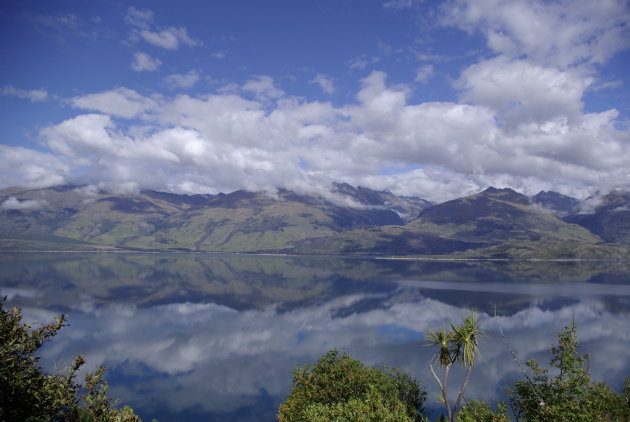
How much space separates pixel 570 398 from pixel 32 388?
4552cm

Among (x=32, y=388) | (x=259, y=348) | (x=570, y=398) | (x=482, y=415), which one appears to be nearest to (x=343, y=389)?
(x=482, y=415)

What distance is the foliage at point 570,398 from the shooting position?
35766mm

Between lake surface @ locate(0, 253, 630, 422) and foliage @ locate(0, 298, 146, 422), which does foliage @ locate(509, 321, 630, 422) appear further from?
lake surface @ locate(0, 253, 630, 422)

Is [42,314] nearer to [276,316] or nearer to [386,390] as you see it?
[276,316]

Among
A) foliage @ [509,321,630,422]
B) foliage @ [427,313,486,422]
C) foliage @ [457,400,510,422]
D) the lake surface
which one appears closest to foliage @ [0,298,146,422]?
foliage @ [427,313,486,422]

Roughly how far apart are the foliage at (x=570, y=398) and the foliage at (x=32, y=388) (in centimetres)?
3737

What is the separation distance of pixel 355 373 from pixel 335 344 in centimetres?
8948

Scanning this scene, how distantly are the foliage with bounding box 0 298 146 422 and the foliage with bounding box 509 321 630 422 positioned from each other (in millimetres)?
37374

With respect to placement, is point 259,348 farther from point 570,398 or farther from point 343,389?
point 570,398

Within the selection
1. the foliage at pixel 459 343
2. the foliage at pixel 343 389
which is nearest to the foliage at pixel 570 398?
the foliage at pixel 459 343

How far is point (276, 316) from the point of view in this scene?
635 ft

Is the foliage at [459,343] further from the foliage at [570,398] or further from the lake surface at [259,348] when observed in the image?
the lake surface at [259,348]

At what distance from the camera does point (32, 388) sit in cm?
2288

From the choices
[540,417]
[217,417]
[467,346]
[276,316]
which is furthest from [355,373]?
[276,316]
